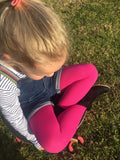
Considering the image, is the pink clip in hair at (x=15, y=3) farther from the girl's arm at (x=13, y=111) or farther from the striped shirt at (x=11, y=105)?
the girl's arm at (x=13, y=111)

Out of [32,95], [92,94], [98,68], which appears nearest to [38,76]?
[32,95]

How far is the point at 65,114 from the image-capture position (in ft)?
5.36

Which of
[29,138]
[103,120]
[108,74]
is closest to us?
[29,138]

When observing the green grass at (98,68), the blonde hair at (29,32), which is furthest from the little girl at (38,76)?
the green grass at (98,68)

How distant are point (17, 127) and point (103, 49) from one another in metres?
1.55

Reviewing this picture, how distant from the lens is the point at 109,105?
6.43 feet

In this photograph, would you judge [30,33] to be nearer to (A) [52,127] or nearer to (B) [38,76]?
(B) [38,76]

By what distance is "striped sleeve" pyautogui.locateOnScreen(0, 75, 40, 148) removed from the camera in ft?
4.43

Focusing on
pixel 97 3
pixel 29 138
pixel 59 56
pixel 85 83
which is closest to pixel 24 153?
pixel 29 138

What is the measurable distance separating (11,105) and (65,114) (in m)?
0.51

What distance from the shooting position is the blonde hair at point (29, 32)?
103 cm

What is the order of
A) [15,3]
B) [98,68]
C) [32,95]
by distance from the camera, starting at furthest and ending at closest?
[98,68] → [32,95] → [15,3]

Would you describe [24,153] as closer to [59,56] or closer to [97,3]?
[59,56]

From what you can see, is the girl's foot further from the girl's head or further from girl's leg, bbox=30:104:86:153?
the girl's head
